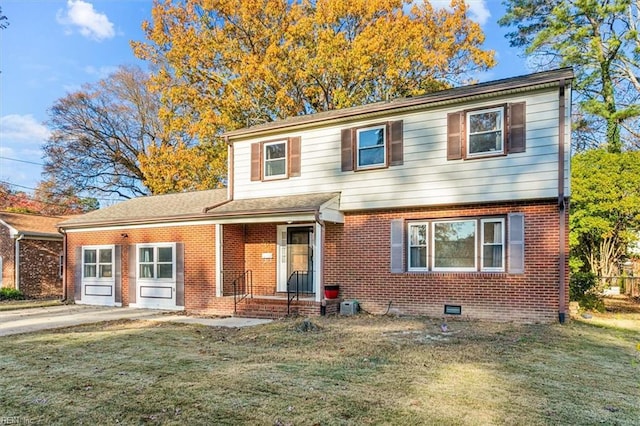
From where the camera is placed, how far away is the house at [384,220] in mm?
10273

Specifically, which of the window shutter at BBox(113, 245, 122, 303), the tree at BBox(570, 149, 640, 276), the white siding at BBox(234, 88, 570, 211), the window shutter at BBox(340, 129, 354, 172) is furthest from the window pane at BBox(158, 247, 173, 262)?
the tree at BBox(570, 149, 640, 276)

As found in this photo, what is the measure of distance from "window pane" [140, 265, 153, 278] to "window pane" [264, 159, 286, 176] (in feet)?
16.5

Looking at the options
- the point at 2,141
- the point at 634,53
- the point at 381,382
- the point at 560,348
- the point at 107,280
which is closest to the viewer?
the point at 381,382

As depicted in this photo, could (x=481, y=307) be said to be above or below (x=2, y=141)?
below

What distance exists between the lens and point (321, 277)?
38.9 ft

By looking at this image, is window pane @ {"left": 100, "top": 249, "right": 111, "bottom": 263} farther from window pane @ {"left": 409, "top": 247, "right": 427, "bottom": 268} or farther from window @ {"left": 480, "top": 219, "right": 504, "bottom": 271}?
window @ {"left": 480, "top": 219, "right": 504, "bottom": 271}

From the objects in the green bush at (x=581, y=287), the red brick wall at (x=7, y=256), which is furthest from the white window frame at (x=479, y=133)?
the red brick wall at (x=7, y=256)

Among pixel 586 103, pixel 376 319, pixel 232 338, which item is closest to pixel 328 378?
pixel 232 338

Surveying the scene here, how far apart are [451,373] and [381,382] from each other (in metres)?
1.07

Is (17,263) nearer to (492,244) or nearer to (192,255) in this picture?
(192,255)

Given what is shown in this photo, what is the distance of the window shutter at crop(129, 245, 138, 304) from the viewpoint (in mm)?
15234

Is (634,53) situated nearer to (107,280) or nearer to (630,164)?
(630,164)

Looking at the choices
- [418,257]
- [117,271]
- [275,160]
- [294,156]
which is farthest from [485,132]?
[117,271]

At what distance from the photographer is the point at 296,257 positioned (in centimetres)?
1402
